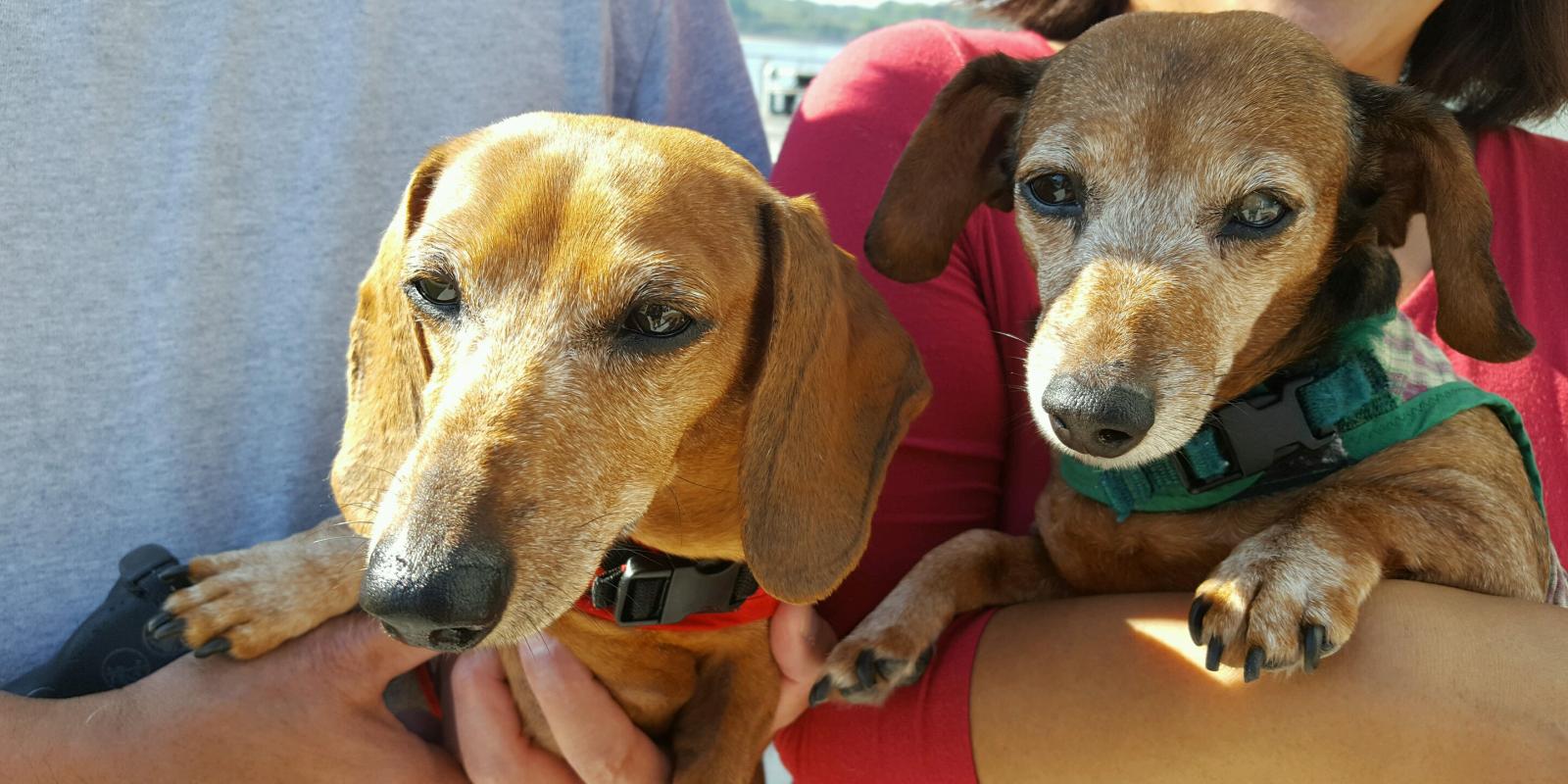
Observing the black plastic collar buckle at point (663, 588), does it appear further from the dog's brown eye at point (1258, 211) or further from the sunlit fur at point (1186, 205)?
the dog's brown eye at point (1258, 211)

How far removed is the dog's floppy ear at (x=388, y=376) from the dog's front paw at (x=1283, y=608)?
3.42 ft

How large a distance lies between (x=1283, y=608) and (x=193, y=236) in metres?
1.69

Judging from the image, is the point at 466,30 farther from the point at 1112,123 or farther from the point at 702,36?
the point at 1112,123

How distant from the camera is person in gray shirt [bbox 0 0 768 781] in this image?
5.22 feet


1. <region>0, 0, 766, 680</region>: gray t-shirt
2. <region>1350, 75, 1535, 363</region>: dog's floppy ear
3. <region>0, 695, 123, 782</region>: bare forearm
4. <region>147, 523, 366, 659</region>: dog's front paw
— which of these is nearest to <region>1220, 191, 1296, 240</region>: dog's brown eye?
<region>1350, 75, 1535, 363</region>: dog's floppy ear

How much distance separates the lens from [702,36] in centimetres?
232

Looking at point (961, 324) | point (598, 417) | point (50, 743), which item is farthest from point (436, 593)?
point (961, 324)

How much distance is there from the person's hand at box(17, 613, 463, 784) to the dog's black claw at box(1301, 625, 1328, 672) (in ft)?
3.87

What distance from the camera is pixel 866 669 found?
5.05 ft

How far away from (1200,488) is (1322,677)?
30 cm

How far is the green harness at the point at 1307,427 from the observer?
4.96 ft

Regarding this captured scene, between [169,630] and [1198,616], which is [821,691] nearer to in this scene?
[1198,616]

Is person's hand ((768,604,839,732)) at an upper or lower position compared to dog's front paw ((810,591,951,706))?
lower

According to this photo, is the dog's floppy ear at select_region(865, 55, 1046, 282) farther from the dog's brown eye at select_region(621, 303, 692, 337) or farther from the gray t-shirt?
the gray t-shirt
